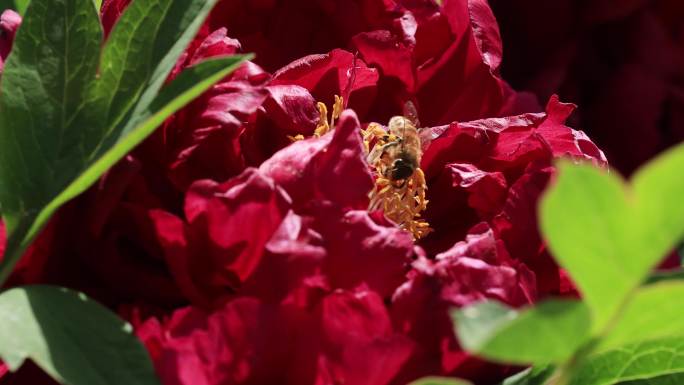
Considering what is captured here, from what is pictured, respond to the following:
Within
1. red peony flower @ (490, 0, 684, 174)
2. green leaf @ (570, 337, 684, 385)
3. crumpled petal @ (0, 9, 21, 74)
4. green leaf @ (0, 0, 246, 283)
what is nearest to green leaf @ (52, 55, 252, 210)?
green leaf @ (0, 0, 246, 283)

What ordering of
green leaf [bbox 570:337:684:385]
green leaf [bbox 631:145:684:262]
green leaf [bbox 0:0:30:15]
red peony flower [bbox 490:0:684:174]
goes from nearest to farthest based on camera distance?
green leaf [bbox 631:145:684:262]
green leaf [bbox 570:337:684:385]
green leaf [bbox 0:0:30:15]
red peony flower [bbox 490:0:684:174]

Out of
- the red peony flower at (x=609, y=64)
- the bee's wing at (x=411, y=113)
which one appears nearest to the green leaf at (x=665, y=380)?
the bee's wing at (x=411, y=113)

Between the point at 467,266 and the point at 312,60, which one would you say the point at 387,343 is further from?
the point at 312,60

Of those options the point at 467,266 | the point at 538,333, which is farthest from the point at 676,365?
the point at 538,333

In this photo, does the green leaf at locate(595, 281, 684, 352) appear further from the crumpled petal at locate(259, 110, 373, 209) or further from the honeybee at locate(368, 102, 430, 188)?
the honeybee at locate(368, 102, 430, 188)

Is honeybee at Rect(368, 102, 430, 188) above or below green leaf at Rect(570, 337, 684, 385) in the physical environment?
above

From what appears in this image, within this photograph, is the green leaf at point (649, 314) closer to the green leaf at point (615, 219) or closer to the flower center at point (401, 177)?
the green leaf at point (615, 219)
